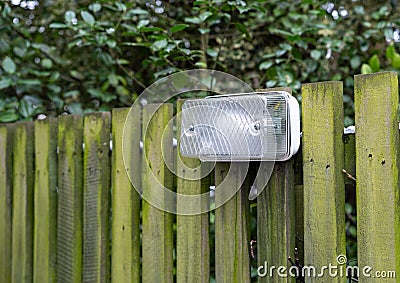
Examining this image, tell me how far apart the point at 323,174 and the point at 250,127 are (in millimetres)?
223

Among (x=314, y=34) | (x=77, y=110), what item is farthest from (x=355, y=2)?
(x=77, y=110)

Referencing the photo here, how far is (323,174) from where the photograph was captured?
4.16 ft

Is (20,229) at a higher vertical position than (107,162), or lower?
lower

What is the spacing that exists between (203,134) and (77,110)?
140 cm

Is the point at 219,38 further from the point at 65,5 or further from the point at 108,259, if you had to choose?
the point at 108,259

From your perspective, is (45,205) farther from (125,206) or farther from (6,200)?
(125,206)

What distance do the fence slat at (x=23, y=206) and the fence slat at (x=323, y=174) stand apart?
4.32 feet

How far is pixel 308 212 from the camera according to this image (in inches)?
51.0

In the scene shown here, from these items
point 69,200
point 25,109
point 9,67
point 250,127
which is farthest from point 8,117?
point 250,127

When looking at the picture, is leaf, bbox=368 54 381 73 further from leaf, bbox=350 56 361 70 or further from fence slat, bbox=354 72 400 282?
fence slat, bbox=354 72 400 282

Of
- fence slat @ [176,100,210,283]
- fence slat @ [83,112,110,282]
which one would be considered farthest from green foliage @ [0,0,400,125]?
fence slat @ [176,100,210,283]

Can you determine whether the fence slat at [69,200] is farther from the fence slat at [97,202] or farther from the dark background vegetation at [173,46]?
the dark background vegetation at [173,46]

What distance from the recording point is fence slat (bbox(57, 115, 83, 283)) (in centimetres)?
190

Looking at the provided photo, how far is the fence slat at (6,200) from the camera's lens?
7.32ft
